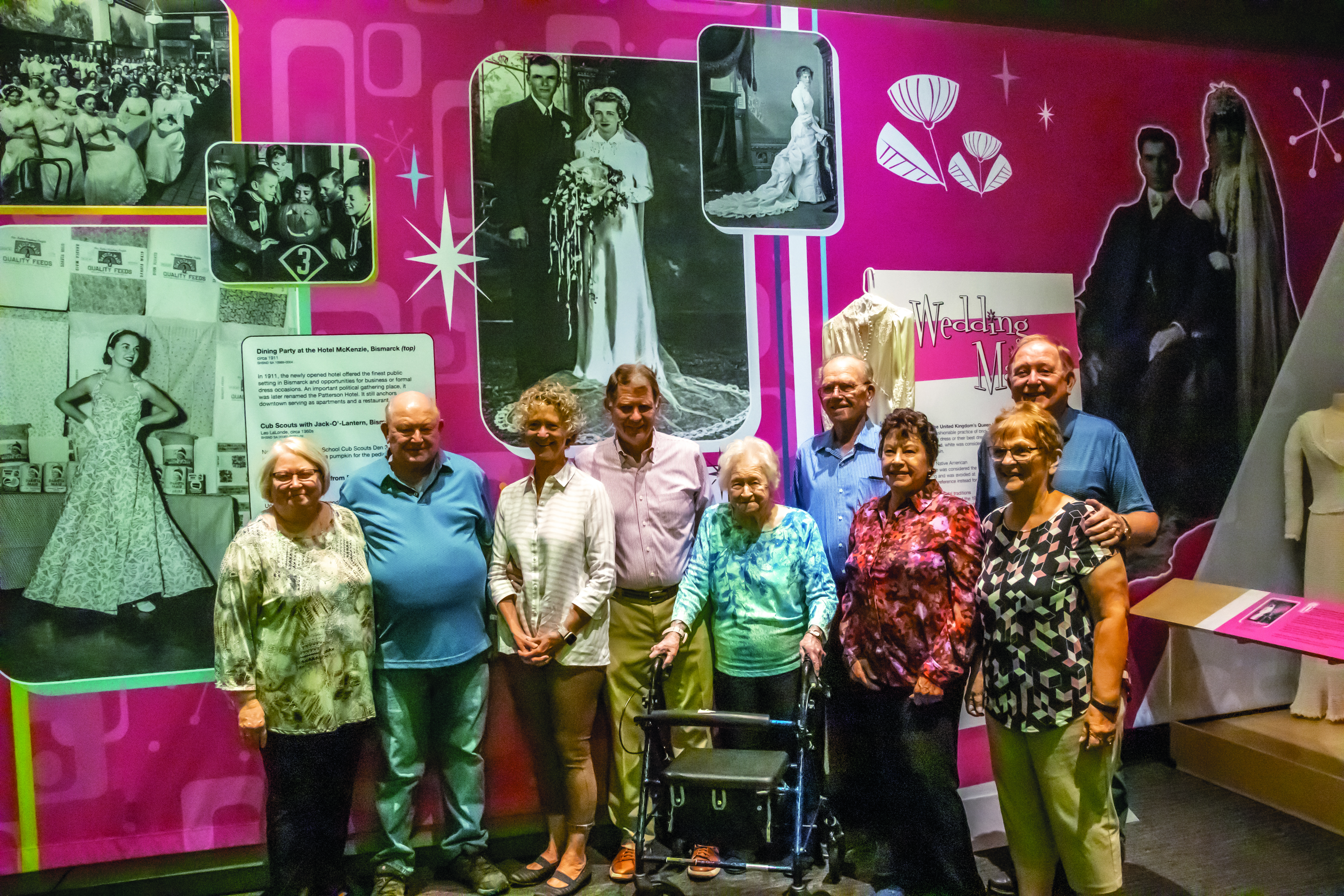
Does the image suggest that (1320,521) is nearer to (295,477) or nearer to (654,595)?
(654,595)

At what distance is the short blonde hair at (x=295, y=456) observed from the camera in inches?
117

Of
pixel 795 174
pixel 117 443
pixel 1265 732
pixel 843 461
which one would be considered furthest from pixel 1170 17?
pixel 117 443

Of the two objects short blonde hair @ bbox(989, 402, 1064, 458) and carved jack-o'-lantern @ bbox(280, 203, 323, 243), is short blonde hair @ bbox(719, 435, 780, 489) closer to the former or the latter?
short blonde hair @ bbox(989, 402, 1064, 458)

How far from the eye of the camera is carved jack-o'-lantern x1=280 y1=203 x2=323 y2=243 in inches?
140

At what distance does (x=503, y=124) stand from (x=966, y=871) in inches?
138

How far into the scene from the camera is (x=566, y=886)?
3.30 m

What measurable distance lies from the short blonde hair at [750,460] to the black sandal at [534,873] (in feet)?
5.65

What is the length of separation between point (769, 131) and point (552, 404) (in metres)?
1.79

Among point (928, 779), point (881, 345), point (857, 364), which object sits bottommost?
point (928, 779)

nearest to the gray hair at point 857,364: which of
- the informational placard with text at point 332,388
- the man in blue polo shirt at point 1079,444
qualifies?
the man in blue polo shirt at point 1079,444

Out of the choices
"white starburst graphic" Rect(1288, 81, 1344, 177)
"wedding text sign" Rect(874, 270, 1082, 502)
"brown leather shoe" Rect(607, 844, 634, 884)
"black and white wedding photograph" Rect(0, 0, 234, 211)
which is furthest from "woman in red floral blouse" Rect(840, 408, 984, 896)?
"white starburst graphic" Rect(1288, 81, 1344, 177)

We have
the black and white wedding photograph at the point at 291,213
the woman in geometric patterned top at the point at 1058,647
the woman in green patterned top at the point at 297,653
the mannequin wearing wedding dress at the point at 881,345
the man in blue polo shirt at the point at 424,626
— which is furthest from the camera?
the mannequin wearing wedding dress at the point at 881,345

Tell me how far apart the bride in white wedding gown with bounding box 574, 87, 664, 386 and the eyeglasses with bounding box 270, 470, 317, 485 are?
1.26 metres

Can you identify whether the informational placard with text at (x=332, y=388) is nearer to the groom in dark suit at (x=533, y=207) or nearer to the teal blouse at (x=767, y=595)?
the groom in dark suit at (x=533, y=207)
